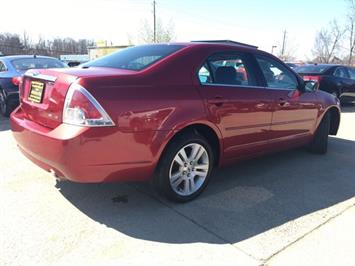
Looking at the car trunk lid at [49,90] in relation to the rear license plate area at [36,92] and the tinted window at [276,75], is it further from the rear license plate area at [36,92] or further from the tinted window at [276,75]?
the tinted window at [276,75]

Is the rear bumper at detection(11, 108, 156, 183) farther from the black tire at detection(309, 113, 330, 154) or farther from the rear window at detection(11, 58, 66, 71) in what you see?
the rear window at detection(11, 58, 66, 71)

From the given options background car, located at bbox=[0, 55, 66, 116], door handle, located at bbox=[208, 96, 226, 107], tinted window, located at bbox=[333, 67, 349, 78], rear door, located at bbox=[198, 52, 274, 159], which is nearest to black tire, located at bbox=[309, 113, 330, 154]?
rear door, located at bbox=[198, 52, 274, 159]

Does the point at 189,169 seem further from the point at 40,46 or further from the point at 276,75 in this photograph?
the point at 40,46

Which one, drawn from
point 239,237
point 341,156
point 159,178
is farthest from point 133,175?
point 341,156

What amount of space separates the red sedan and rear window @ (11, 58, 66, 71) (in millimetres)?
4737

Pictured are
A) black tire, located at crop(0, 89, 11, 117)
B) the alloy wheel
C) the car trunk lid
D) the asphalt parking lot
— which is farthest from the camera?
black tire, located at crop(0, 89, 11, 117)

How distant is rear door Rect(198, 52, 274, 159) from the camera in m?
3.82

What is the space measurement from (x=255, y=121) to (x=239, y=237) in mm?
1618

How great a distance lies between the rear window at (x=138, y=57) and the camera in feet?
12.0

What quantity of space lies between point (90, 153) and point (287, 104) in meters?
2.85

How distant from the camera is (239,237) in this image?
3125 millimetres

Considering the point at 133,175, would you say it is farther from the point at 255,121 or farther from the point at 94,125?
the point at 255,121

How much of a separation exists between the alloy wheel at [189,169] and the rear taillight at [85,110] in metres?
Answer: 0.89

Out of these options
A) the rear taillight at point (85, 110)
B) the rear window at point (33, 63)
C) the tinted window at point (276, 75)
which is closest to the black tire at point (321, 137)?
the tinted window at point (276, 75)
